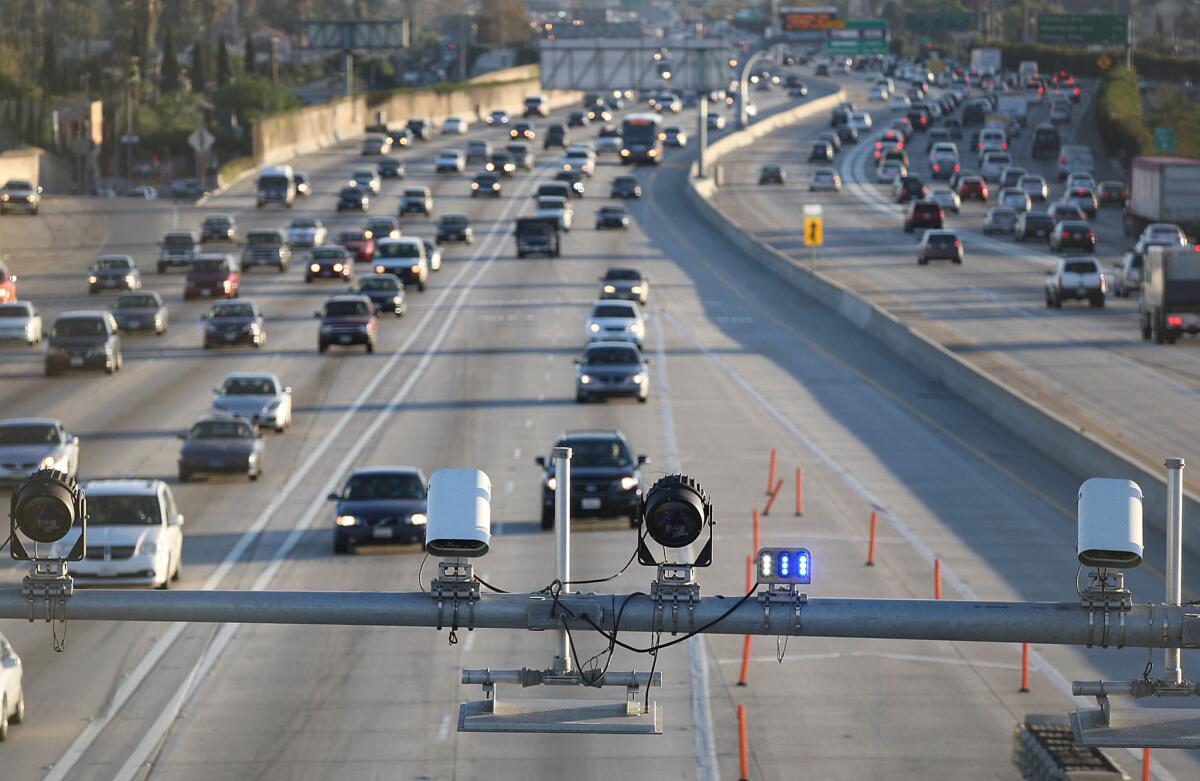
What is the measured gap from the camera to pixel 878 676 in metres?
24.1

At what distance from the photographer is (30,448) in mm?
36750

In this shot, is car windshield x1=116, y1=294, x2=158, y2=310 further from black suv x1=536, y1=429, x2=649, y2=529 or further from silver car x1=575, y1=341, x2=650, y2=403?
black suv x1=536, y1=429, x2=649, y2=529

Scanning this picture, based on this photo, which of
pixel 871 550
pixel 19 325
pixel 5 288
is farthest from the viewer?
pixel 5 288

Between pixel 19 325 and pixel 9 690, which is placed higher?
pixel 9 690

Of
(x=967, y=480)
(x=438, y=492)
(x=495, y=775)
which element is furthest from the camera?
(x=967, y=480)

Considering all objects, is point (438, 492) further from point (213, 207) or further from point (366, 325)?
point (213, 207)

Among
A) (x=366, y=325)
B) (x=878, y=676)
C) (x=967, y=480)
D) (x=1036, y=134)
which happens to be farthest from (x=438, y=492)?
(x=1036, y=134)

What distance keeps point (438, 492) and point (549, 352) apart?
4721 centimetres

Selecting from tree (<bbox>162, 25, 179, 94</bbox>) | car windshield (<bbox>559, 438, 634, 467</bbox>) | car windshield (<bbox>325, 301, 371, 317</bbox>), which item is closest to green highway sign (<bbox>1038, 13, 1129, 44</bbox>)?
tree (<bbox>162, 25, 179, 94</bbox>)

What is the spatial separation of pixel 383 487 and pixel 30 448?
777 cm

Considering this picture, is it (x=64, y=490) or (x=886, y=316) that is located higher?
(x=64, y=490)

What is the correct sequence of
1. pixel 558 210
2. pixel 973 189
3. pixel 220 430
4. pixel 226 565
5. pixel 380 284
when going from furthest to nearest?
pixel 973 189
pixel 558 210
pixel 380 284
pixel 220 430
pixel 226 565

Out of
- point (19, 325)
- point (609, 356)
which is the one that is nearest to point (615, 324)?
point (609, 356)

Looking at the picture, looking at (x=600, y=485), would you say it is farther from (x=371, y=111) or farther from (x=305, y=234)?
(x=371, y=111)
